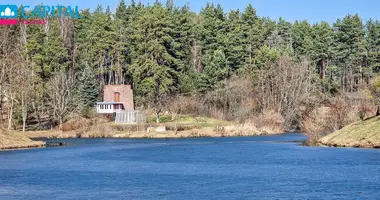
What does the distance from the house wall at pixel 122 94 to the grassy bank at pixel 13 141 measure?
44067 millimetres

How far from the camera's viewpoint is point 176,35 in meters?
134

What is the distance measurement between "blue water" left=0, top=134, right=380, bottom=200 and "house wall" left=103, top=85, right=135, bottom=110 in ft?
166

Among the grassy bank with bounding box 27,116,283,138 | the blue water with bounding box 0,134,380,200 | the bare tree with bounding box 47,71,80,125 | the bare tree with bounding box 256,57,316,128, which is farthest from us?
the bare tree with bounding box 256,57,316,128

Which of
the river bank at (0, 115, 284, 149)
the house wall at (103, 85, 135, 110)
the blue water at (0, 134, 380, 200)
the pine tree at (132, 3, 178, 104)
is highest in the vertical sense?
the pine tree at (132, 3, 178, 104)

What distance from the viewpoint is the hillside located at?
67438 mm

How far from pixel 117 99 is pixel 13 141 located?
4823 centimetres

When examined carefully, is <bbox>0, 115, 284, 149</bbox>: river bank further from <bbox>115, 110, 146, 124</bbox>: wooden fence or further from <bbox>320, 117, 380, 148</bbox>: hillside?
<bbox>320, 117, 380, 148</bbox>: hillside

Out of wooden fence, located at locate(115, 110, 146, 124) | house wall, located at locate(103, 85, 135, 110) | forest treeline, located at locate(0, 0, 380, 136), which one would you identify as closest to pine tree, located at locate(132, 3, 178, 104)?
forest treeline, located at locate(0, 0, 380, 136)

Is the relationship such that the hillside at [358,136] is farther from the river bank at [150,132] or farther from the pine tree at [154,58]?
the pine tree at [154,58]

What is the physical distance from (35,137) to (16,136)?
23143 mm

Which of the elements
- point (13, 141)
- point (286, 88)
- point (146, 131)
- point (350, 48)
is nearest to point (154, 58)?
point (146, 131)

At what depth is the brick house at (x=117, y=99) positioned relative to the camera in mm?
123625

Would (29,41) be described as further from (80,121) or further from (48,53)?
(80,121)

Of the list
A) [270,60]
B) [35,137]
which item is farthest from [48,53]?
[270,60]
